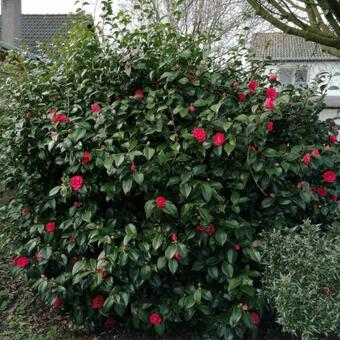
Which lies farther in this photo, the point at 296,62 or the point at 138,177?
the point at 296,62

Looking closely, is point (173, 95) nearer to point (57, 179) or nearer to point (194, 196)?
point (194, 196)

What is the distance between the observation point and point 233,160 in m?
2.75

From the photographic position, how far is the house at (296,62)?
3.48 metres

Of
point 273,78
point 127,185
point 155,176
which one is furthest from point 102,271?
point 273,78

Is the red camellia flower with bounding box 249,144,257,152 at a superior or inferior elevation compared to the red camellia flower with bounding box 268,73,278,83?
inferior

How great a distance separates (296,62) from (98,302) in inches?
148

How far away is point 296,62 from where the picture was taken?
16.5 feet

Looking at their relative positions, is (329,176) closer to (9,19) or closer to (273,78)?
(273,78)

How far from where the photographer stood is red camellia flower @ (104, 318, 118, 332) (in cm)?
297

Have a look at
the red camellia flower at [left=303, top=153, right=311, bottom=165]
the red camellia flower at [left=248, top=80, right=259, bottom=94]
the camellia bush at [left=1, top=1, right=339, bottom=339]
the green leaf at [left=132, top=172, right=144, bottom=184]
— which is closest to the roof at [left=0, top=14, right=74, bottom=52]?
the camellia bush at [left=1, top=1, right=339, bottom=339]

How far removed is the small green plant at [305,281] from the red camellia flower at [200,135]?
0.75 m

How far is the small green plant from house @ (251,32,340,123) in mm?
1188

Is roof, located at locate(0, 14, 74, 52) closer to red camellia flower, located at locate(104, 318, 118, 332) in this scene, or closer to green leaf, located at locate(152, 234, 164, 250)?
red camellia flower, located at locate(104, 318, 118, 332)

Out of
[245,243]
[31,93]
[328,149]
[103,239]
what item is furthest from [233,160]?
[31,93]
